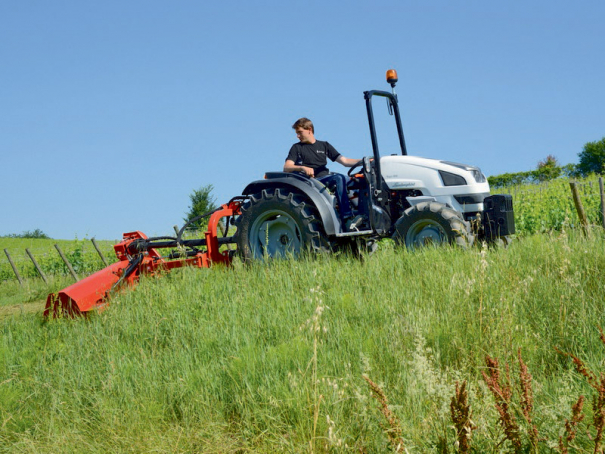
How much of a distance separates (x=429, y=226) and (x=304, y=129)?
6.90 ft

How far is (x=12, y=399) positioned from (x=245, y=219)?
355 centimetres

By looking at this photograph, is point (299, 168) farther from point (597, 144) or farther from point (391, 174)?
point (597, 144)

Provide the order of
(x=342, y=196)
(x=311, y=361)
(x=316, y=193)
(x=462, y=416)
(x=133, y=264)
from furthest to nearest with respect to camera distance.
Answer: (x=342, y=196) → (x=133, y=264) → (x=316, y=193) → (x=311, y=361) → (x=462, y=416)

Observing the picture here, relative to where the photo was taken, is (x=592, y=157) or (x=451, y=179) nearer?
(x=451, y=179)

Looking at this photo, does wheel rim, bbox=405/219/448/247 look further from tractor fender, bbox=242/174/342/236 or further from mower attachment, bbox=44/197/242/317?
mower attachment, bbox=44/197/242/317

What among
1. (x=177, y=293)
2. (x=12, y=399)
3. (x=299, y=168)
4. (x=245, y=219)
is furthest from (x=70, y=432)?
(x=299, y=168)

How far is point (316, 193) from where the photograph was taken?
21.6 ft

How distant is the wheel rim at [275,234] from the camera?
6723 mm

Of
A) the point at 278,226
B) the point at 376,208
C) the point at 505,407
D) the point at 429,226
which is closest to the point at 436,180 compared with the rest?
the point at 429,226

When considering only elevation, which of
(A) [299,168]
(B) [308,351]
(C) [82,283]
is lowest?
(B) [308,351]

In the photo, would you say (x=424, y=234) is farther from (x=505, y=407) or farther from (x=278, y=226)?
(x=505, y=407)

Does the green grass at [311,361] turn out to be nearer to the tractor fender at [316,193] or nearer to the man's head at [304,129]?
the tractor fender at [316,193]

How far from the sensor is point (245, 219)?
22.7 feet

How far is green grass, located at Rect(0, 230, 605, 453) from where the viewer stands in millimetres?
2594
